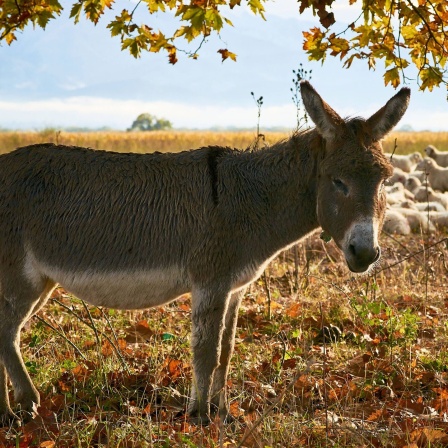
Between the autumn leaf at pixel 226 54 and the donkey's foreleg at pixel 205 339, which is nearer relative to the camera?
the donkey's foreleg at pixel 205 339

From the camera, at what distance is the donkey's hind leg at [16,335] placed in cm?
507

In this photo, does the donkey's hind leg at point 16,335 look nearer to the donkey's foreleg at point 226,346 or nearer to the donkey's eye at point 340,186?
the donkey's foreleg at point 226,346

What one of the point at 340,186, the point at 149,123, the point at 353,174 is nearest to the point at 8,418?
the point at 340,186

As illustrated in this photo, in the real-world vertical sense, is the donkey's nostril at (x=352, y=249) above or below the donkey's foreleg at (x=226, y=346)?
above

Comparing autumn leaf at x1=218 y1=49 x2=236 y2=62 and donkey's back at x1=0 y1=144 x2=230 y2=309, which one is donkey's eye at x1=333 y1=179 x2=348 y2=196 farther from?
autumn leaf at x1=218 y1=49 x2=236 y2=62

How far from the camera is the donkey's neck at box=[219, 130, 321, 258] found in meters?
4.99

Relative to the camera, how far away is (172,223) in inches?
199

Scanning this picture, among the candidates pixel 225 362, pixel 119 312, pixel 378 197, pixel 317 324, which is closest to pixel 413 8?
pixel 378 197

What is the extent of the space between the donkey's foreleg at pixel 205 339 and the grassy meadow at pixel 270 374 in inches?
5.4

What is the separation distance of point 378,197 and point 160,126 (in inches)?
4681

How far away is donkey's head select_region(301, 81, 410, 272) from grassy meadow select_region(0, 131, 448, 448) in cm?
73

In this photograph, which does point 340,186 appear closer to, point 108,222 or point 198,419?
point 108,222

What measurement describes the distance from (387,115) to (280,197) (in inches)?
36.3

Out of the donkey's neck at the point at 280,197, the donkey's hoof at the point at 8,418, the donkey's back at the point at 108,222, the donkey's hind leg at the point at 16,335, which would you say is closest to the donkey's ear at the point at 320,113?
the donkey's neck at the point at 280,197
